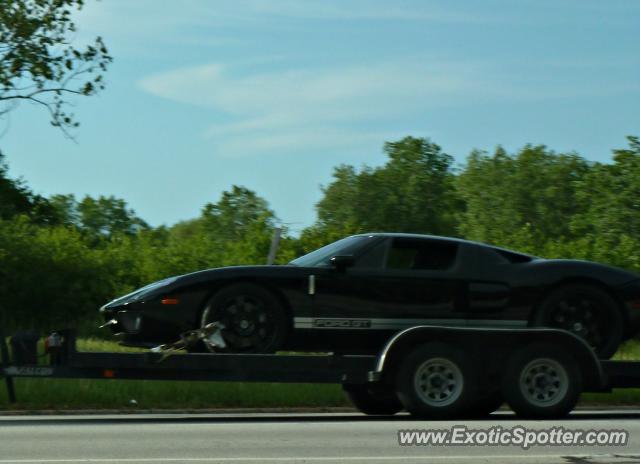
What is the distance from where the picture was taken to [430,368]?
41.0ft

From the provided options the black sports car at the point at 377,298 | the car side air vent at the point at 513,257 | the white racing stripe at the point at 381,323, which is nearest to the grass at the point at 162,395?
the black sports car at the point at 377,298

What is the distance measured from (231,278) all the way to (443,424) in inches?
107

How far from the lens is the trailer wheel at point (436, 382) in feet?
40.6

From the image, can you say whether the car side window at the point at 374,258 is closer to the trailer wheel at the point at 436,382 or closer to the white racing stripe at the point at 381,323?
the white racing stripe at the point at 381,323

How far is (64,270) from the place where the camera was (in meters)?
51.4

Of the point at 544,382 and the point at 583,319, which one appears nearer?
the point at 544,382

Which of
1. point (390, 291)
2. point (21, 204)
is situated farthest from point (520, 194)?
point (390, 291)

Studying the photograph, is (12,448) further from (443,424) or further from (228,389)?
(228,389)

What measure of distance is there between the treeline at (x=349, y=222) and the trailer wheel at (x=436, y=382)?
3495 cm

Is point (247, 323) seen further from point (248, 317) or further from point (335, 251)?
point (335, 251)

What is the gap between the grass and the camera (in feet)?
51.6

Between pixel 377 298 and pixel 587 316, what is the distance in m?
2.44

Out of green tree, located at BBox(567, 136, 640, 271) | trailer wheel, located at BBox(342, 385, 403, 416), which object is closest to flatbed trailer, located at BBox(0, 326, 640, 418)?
trailer wheel, located at BBox(342, 385, 403, 416)

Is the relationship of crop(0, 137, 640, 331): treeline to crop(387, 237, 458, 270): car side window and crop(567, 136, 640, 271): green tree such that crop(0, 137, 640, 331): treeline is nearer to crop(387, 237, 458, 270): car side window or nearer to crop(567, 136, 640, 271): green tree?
crop(567, 136, 640, 271): green tree
